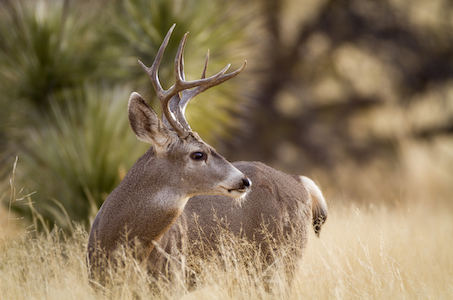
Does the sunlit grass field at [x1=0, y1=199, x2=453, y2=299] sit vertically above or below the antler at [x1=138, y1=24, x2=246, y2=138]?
below

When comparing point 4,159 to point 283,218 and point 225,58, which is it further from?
point 283,218

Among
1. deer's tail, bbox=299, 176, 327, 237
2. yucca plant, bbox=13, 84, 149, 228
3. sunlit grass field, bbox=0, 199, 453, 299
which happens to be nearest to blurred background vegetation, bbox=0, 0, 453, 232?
yucca plant, bbox=13, 84, 149, 228

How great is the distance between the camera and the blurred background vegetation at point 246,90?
5898mm

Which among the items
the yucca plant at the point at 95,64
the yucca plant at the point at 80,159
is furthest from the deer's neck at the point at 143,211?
the yucca plant at the point at 95,64

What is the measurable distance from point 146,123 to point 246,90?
4716 mm

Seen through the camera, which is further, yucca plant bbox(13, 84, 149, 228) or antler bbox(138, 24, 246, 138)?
yucca plant bbox(13, 84, 149, 228)

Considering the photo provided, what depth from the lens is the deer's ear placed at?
3.25m

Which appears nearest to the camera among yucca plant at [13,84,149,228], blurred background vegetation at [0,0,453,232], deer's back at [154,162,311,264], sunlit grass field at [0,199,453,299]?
sunlit grass field at [0,199,453,299]

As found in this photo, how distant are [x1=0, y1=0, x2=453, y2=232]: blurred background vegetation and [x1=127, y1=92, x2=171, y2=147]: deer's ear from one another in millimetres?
951

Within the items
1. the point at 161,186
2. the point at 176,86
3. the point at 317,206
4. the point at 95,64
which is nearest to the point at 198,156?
the point at 161,186

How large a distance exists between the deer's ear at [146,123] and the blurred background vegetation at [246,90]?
3.12 ft

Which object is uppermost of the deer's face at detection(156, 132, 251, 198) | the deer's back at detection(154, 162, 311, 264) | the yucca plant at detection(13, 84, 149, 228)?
the deer's face at detection(156, 132, 251, 198)

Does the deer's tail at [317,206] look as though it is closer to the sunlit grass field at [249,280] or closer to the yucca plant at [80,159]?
the sunlit grass field at [249,280]

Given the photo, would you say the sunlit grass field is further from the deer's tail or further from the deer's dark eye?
the deer's dark eye
